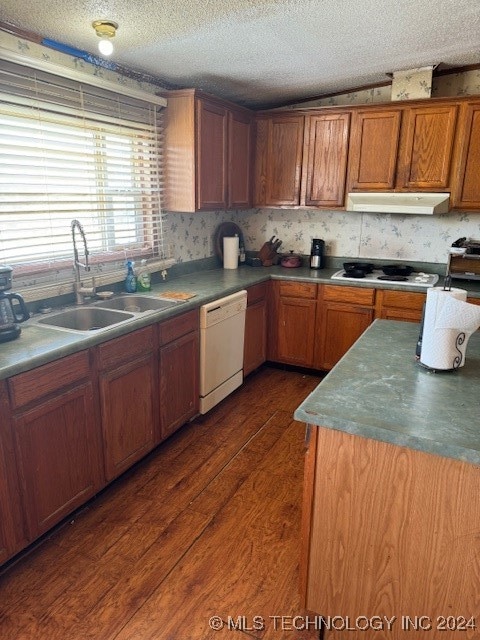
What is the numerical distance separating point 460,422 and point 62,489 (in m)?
1.66

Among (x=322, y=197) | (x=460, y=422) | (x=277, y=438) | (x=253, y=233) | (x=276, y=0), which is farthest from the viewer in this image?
(x=253, y=233)

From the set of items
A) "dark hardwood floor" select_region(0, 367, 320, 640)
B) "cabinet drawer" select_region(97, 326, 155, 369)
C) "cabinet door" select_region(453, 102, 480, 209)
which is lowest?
"dark hardwood floor" select_region(0, 367, 320, 640)

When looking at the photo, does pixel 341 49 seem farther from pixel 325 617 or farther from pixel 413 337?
pixel 325 617

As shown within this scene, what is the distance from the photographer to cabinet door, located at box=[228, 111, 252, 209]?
3.55 m

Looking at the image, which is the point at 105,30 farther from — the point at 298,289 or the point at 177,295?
the point at 298,289

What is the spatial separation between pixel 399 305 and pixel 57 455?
102 inches

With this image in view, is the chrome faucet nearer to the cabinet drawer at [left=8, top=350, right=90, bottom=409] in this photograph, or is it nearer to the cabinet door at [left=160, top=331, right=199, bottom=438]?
the cabinet door at [left=160, top=331, right=199, bottom=438]

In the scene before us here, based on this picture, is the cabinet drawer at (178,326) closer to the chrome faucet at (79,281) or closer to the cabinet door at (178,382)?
the cabinet door at (178,382)

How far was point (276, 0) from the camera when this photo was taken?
6.47 feet

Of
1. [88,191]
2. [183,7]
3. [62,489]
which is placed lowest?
[62,489]

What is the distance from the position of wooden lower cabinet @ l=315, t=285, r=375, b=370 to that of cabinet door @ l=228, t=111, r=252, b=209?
1.03 metres

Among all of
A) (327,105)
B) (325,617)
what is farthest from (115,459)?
(327,105)

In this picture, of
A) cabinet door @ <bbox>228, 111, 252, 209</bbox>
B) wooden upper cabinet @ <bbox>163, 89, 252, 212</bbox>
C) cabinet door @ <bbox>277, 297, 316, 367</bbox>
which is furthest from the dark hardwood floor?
cabinet door @ <bbox>228, 111, 252, 209</bbox>

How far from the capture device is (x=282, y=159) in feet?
12.7
